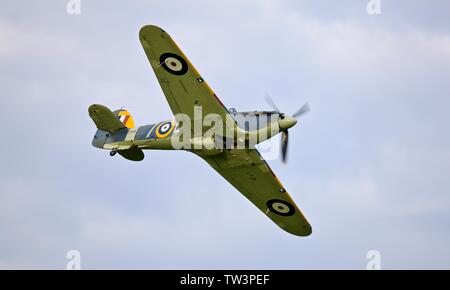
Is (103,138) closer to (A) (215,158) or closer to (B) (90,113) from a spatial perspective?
(B) (90,113)

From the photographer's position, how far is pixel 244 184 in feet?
90.3

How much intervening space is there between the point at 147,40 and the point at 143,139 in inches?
157

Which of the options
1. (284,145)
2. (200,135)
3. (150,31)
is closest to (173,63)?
(150,31)

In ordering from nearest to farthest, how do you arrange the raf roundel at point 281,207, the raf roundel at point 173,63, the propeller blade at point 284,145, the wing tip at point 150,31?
the wing tip at point 150,31 → the raf roundel at point 173,63 → the propeller blade at point 284,145 → the raf roundel at point 281,207

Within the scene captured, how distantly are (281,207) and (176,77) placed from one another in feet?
20.9

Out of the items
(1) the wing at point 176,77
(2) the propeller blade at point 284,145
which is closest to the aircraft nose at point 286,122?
(2) the propeller blade at point 284,145

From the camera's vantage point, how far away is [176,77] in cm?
2438

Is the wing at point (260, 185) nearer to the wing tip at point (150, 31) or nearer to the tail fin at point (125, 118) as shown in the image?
the tail fin at point (125, 118)

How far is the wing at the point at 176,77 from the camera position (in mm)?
23844

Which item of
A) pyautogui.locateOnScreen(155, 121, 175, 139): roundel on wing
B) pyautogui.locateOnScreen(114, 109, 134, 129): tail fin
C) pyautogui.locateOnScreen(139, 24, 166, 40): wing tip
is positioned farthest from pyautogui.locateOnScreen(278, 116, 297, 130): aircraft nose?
pyautogui.locateOnScreen(114, 109, 134, 129): tail fin

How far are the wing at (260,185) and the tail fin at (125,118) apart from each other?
343cm

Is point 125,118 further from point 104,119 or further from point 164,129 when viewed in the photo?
point 164,129
